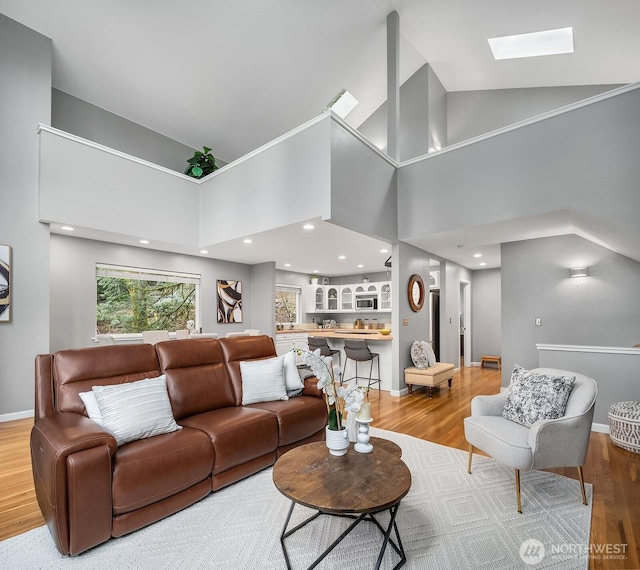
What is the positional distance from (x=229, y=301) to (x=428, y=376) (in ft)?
13.8

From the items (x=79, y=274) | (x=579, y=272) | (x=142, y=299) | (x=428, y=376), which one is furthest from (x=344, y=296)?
(x=79, y=274)

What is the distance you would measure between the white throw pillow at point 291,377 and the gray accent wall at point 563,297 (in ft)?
12.8

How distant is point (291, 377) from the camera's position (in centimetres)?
324

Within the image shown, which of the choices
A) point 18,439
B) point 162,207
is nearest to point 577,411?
point 18,439

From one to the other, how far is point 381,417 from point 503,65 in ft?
19.8

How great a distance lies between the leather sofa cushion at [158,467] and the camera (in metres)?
1.85

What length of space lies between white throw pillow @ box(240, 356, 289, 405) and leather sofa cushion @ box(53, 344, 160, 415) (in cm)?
74

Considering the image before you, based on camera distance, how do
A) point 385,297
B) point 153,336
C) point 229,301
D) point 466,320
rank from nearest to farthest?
point 153,336, point 229,301, point 466,320, point 385,297

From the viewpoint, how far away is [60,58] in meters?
4.59

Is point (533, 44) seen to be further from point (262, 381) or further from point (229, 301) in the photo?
point (229, 301)

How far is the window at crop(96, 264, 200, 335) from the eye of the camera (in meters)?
5.35

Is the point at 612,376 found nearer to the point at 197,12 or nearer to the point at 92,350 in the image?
the point at 92,350

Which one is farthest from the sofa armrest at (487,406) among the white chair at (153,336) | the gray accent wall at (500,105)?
the gray accent wall at (500,105)

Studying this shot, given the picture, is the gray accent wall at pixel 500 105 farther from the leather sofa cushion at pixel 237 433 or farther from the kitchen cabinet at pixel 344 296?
the leather sofa cushion at pixel 237 433
